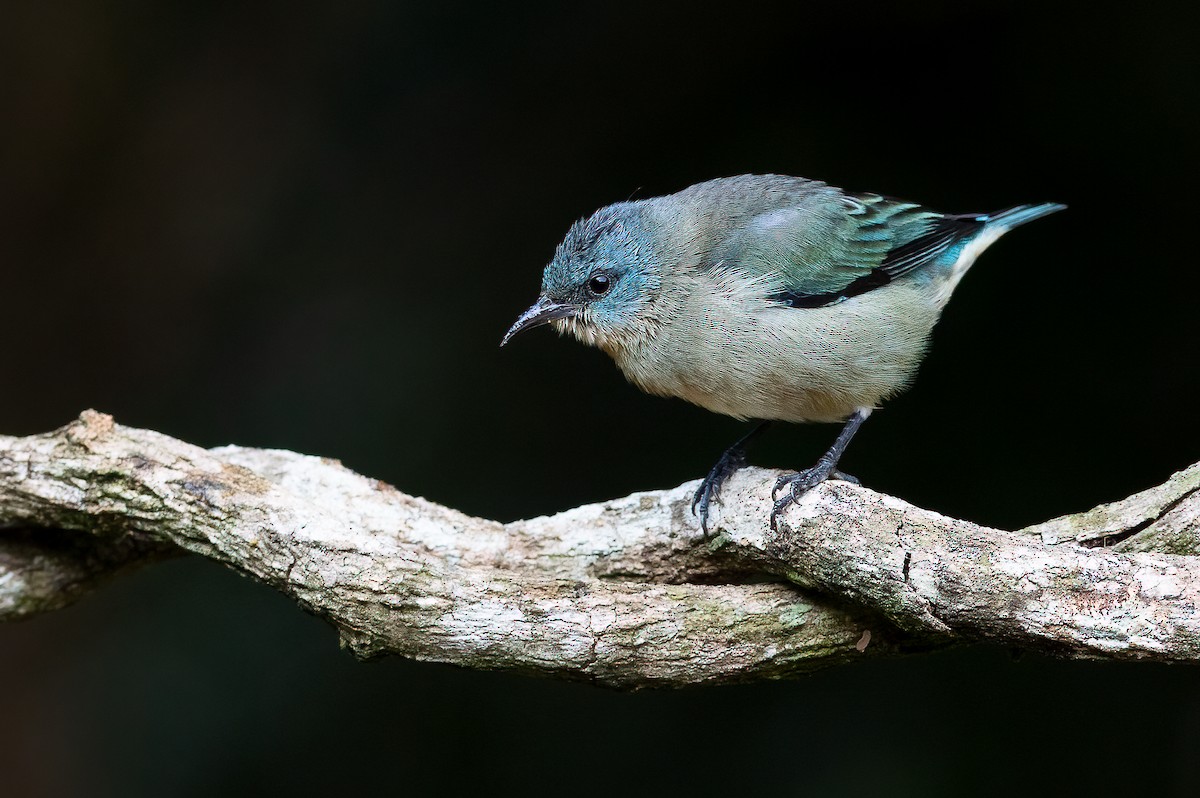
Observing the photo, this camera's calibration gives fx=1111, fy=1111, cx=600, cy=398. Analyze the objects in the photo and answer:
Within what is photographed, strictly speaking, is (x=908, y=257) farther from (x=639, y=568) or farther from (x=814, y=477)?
(x=639, y=568)

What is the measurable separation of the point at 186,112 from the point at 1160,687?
6.52 m

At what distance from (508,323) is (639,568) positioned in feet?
10.1

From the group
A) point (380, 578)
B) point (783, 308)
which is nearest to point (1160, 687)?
point (783, 308)

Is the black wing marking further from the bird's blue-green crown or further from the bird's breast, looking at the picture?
the bird's blue-green crown

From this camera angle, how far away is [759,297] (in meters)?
4.36

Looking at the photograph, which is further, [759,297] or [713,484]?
[759,297]

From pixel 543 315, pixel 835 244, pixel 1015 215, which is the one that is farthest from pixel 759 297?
pixel 1015 215

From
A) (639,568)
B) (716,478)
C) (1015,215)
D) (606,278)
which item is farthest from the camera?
(1015,215)

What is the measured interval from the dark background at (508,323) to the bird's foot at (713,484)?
5.73ft

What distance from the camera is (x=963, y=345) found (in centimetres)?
626

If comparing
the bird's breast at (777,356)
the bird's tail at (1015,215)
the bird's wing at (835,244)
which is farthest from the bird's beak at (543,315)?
the bird's tail at (1015,215)

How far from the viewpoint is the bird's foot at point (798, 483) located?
12.3 feet

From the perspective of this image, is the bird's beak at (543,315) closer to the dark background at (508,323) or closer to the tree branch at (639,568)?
the tree branch at (639,568)

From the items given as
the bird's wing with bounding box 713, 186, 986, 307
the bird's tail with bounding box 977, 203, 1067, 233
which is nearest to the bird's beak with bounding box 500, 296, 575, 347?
the bird's wing with bounding box 713, 186, 986, 307
